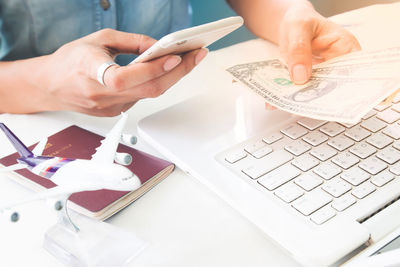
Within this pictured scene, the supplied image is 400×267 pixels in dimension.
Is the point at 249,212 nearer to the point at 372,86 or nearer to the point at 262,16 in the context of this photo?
the point at 372,86

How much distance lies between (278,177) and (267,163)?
3 cm

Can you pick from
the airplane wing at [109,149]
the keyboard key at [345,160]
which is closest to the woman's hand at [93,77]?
the airplane wing at [109,149]

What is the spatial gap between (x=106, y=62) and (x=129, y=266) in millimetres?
246

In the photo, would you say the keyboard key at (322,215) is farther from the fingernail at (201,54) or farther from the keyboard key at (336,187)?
the fingernail at (201,54)

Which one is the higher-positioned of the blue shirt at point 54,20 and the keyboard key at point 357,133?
the blue shirt at point 54,20

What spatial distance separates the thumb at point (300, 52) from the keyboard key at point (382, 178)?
0.61 feet

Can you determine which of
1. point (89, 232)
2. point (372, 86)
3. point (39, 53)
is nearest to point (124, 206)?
point (89, 232)

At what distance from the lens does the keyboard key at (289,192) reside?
0.39m

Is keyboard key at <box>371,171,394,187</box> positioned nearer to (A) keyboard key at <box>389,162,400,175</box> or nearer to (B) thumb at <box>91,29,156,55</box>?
(A) keyboard key at <box>389,162,400,175</box>

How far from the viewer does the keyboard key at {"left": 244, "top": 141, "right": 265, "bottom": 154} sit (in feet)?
1.51

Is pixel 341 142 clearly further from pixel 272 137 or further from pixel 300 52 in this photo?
pixel 300 52

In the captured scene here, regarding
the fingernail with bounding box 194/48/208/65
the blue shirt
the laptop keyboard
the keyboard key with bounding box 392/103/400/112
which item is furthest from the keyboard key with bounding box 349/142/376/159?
the blue shirt

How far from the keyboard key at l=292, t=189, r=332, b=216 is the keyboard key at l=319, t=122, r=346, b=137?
4.5 inches

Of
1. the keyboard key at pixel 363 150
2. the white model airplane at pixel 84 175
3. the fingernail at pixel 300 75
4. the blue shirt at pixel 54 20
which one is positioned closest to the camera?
the white model airplane at pixel 84 175
